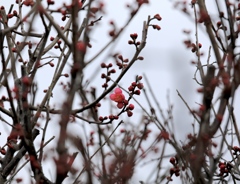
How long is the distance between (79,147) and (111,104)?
3.68 meters

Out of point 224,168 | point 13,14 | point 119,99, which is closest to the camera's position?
point 119,99

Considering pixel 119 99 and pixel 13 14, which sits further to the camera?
pixel 13 14

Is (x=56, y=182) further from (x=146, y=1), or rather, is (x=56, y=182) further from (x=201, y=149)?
(x=146, y=1)

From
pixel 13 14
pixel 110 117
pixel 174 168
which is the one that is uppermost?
pixel 13 14

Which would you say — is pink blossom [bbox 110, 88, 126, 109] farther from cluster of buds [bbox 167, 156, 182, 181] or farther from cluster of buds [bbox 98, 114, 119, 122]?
cluster of buds [bbox 167, 156, 182, 181]

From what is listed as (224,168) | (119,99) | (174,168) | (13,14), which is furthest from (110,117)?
(13,14)

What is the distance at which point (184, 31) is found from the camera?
566 centimetres

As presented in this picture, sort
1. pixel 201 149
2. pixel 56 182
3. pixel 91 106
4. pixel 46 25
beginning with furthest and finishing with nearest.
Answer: pixel 91 106 < pixel 46 25 < pixel 56 182 < pixel 201 149

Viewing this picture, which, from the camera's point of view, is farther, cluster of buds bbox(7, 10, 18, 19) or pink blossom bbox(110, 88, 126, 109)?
cluster of buds bbox(7, 10, 18, 19)

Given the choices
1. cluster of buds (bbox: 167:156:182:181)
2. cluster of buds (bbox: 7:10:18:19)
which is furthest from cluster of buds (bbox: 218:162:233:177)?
cluster of buds (bbox: 7:10:18:19)

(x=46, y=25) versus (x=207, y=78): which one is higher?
(x=46, y=25)

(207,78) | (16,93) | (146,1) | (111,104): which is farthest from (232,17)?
(111,104)

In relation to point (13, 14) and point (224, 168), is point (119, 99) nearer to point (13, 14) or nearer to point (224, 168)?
point (224, 168)

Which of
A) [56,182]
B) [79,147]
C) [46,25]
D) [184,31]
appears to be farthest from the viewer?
[184,31]
